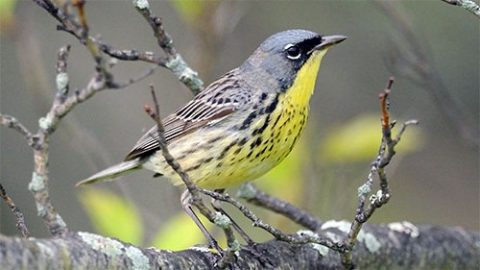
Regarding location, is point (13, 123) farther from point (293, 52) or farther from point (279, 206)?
point (293, 52)

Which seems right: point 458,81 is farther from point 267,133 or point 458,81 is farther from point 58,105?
point 58,105

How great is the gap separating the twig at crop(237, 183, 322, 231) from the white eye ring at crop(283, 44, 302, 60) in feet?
2.36

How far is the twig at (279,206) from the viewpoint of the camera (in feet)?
17.4

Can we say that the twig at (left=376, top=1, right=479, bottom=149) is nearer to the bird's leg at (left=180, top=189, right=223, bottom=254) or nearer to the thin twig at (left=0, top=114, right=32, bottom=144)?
the bird's leg at (left=180, top=189, right=223, bottom=254)

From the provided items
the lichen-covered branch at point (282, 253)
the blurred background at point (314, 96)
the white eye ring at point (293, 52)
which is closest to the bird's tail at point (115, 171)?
the white eye ring at point (293, 52)

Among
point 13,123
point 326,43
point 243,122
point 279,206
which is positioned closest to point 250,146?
point 243,122

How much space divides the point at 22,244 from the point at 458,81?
253 inches

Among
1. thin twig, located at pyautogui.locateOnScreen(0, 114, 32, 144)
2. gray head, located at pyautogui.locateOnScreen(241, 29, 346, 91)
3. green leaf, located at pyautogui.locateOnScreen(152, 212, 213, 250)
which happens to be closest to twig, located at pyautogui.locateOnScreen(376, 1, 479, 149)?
gray head, located at pyautogui.locateOnScreen(241, 29, 346, 91)

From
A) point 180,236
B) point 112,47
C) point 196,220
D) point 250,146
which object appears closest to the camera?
point 112,47

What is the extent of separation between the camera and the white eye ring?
5469 millimetres

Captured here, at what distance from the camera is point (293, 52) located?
5.49m

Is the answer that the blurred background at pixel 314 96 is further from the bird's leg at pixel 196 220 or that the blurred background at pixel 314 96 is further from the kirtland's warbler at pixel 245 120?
the bird's leg at pixel 196 220

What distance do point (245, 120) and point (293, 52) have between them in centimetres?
52

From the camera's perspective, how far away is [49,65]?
9109mm
